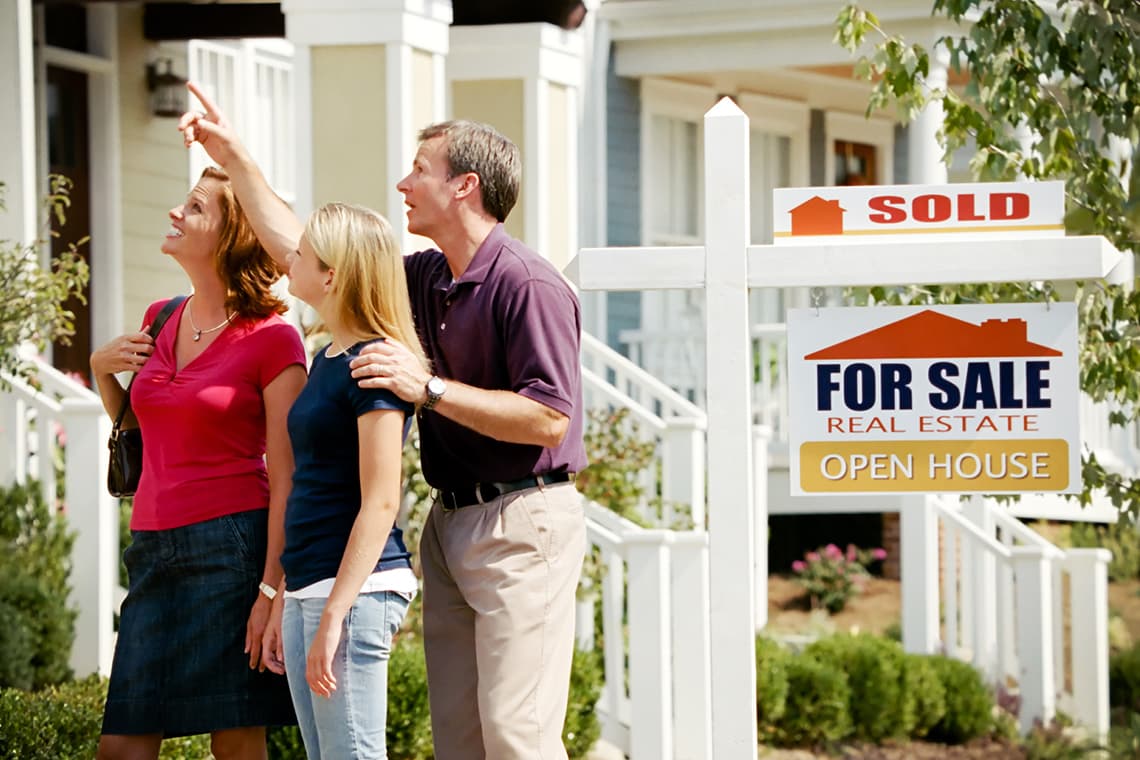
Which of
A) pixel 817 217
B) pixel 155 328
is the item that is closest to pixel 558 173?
pixel 155 328

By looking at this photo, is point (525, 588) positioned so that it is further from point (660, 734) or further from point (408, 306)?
point (660, 734)

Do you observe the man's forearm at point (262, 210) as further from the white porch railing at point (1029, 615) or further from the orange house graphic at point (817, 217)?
the white porch railing at point (1029, 615)

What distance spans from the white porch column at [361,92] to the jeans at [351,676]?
4.91 m

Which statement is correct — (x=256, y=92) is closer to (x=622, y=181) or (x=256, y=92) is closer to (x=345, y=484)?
(x=622, y=181)

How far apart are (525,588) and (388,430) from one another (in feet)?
1.71

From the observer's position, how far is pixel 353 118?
28.1ft

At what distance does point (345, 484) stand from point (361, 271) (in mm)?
448

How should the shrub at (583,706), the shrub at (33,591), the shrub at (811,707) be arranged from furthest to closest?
the shrub at (811,707) → the shrub at (583,706) → the shrub at (33,591)

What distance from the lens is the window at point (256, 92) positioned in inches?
444

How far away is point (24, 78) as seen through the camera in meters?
7.71

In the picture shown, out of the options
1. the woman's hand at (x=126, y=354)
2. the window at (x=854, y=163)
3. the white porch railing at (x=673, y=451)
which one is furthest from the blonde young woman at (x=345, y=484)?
the window at (x=854, y=163)

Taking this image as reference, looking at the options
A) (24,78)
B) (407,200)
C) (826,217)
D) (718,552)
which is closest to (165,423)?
(407,200)

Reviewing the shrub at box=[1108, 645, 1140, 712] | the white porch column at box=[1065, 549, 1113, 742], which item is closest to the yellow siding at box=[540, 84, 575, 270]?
the white porch column at box=[1065, 549, 1113, 742]

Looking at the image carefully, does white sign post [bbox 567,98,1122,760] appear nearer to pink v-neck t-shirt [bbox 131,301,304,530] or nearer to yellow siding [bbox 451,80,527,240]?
pink v-neck t-shirt [bbox 131,301,304,530]
